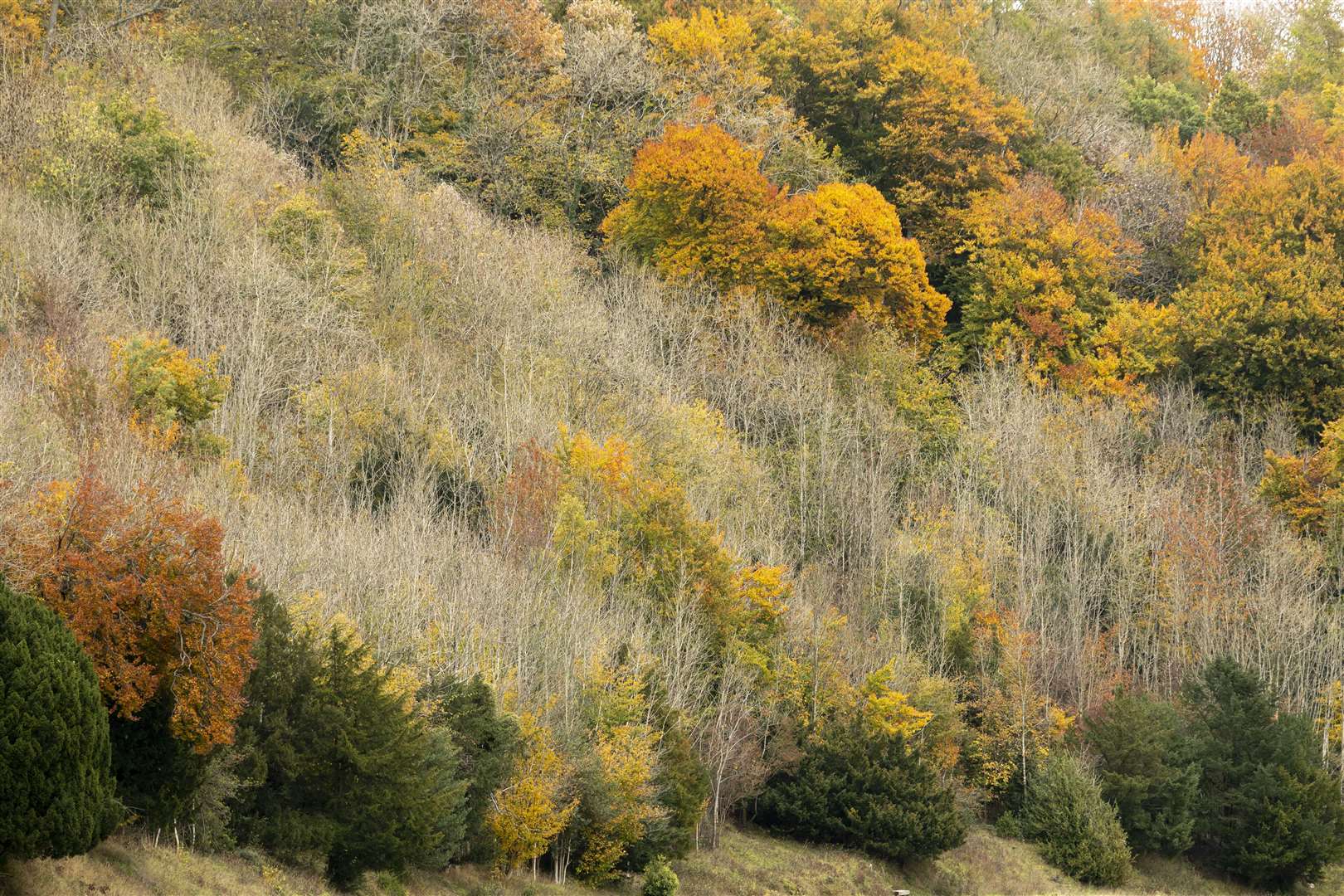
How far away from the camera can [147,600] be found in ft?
68.3

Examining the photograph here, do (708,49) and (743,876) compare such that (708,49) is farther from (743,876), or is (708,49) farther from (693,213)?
(743,876)

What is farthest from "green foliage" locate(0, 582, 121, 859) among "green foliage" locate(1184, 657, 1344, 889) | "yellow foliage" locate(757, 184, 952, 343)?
"yellow foliage" locate(757, 184, 952, 343)

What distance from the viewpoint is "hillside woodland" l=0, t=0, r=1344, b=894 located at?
2522 centimetres

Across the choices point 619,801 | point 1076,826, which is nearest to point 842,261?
point 1076,826

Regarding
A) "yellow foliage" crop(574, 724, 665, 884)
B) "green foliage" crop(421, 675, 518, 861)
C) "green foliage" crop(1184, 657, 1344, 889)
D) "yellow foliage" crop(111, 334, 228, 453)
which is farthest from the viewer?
→ "green foliage" crop(1184, 657, 1344, 889)

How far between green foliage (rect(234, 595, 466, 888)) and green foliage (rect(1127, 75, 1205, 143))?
62688 mm

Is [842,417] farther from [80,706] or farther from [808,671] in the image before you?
[80,706]

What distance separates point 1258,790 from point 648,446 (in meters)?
20.6

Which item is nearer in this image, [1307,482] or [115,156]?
[115,156]

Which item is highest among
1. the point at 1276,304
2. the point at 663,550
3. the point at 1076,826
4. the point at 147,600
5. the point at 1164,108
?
the point at 1164,108

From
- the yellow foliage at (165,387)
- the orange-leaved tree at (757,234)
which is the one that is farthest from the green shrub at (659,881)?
the orange-leaved tree at (757,234)

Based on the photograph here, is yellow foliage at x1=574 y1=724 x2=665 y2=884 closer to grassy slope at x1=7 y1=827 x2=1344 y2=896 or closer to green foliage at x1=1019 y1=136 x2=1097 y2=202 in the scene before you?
grassy slope at x1=7 y1=827 x2=1344 y2=896

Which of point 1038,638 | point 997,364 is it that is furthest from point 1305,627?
point 997,364

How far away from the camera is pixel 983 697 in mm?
45469
